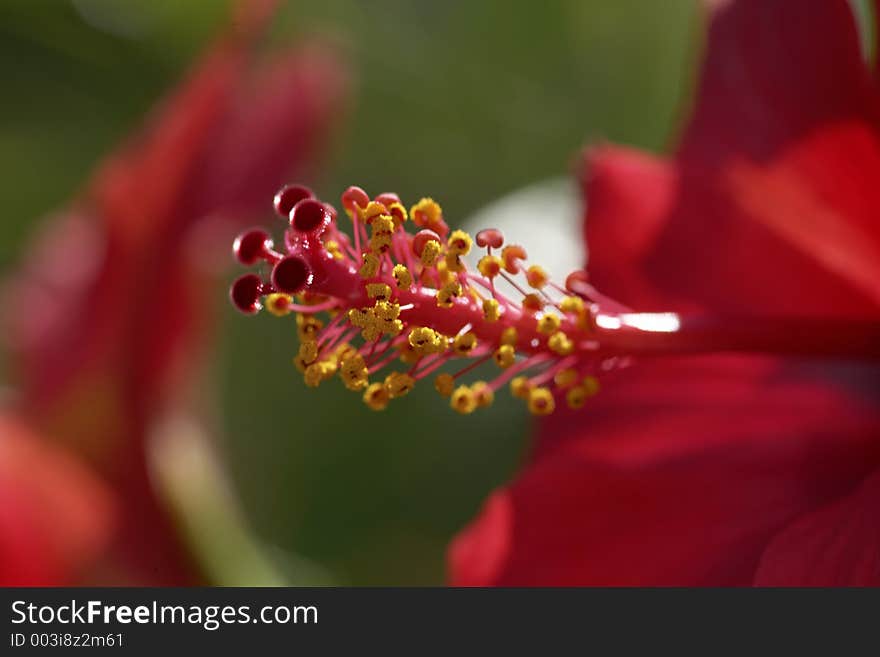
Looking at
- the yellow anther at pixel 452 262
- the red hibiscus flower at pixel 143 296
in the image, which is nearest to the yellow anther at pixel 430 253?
the yellow anther at pixel 452 262

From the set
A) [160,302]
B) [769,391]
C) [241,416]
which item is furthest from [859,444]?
[241,416]

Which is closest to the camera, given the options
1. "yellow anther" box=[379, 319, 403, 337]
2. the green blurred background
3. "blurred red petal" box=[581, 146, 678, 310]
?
"yellow anther" box=[379, 319, 403, 337]

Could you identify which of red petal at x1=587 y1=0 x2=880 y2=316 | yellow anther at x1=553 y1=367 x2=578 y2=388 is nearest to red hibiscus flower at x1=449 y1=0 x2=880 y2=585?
red petal at x1=587 y1=0 x2=880 y2=316

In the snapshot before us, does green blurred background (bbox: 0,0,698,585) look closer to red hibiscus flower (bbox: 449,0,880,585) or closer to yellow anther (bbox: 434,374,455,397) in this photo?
red hibiscus flower (bbox: 449,0,880,585)

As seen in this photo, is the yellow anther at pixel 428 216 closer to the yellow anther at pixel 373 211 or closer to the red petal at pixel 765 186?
the yellow anther at pixel 373 211

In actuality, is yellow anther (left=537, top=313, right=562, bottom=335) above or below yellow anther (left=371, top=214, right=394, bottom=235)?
below

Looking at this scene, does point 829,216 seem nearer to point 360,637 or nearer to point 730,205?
point 730,205
